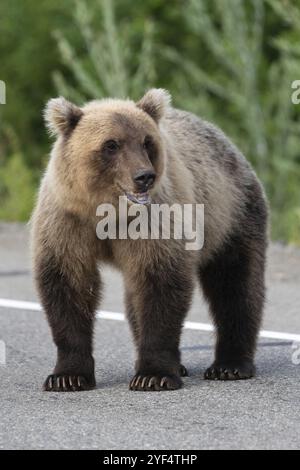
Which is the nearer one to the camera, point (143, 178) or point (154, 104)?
point (143, 178)

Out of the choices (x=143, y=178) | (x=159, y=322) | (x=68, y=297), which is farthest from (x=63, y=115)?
(x=159, y=322)

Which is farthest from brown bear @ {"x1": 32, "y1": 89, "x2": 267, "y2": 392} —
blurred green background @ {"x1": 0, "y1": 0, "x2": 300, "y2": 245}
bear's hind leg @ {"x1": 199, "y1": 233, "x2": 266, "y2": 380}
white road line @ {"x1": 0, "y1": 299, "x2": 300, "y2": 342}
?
blurred green background @ {"x1": 0, "y1": 0, "x2": 300, "y2": 245}

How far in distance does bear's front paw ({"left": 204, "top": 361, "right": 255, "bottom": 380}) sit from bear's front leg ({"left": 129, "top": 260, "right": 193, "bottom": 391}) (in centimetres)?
47

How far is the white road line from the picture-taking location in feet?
27.0

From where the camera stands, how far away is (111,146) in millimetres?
6445

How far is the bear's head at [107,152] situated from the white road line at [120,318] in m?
1.96

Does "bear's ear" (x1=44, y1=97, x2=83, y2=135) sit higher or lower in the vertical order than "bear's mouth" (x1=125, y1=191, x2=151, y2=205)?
higher

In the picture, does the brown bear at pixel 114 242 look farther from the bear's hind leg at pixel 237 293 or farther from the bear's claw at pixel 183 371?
the bear's hind leg at pixel 237 293

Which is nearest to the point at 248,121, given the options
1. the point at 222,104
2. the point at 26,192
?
the point at 26,192

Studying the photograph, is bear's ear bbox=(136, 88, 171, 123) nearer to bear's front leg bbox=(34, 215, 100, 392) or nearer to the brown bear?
the brown bear

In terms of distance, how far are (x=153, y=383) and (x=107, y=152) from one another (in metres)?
1.22

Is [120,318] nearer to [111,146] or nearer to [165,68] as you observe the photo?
[111,146]

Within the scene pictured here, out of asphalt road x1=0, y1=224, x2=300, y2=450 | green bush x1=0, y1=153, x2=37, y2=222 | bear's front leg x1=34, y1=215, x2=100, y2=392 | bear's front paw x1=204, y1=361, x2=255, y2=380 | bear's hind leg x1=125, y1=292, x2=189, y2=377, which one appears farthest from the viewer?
green bush x1=0, y1=153, x2=37, y2=222

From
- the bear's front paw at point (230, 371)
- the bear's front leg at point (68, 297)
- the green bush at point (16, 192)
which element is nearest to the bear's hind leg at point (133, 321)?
the bear's front paw at point (230, 371)
